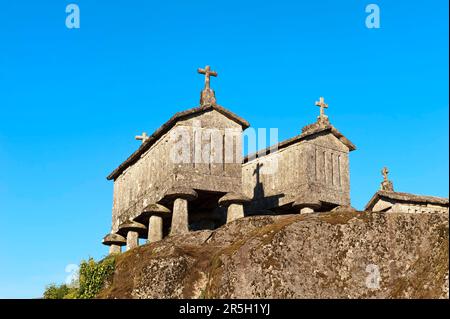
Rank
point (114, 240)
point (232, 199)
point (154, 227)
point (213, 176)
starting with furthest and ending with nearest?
point (114, 240) < point (154, 227) < point (213, 176) < point (232, 199)

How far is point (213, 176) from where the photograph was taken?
2728 cm

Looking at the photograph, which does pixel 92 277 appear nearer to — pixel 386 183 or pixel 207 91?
pixel 207 91

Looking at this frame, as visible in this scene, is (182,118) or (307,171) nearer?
(182,118)

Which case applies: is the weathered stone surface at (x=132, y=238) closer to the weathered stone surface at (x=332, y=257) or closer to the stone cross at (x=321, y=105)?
the stone cross at (x=321, y=105)

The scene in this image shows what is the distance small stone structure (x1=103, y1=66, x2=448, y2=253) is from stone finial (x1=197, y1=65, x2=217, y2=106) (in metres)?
0.03

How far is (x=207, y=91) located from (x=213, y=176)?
406 centimetres

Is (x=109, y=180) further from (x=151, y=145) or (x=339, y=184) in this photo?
(x=339, y=184)

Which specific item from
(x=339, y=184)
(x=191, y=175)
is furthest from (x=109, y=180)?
(x=339, y=184)


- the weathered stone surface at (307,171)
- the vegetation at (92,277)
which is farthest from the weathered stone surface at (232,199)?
the vegetation at (92,277)

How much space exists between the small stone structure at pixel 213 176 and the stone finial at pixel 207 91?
0.03 metres

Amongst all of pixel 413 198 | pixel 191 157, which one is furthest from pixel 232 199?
pixel 413 198

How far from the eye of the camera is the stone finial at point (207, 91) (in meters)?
28.8

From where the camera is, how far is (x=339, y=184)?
100 feet
